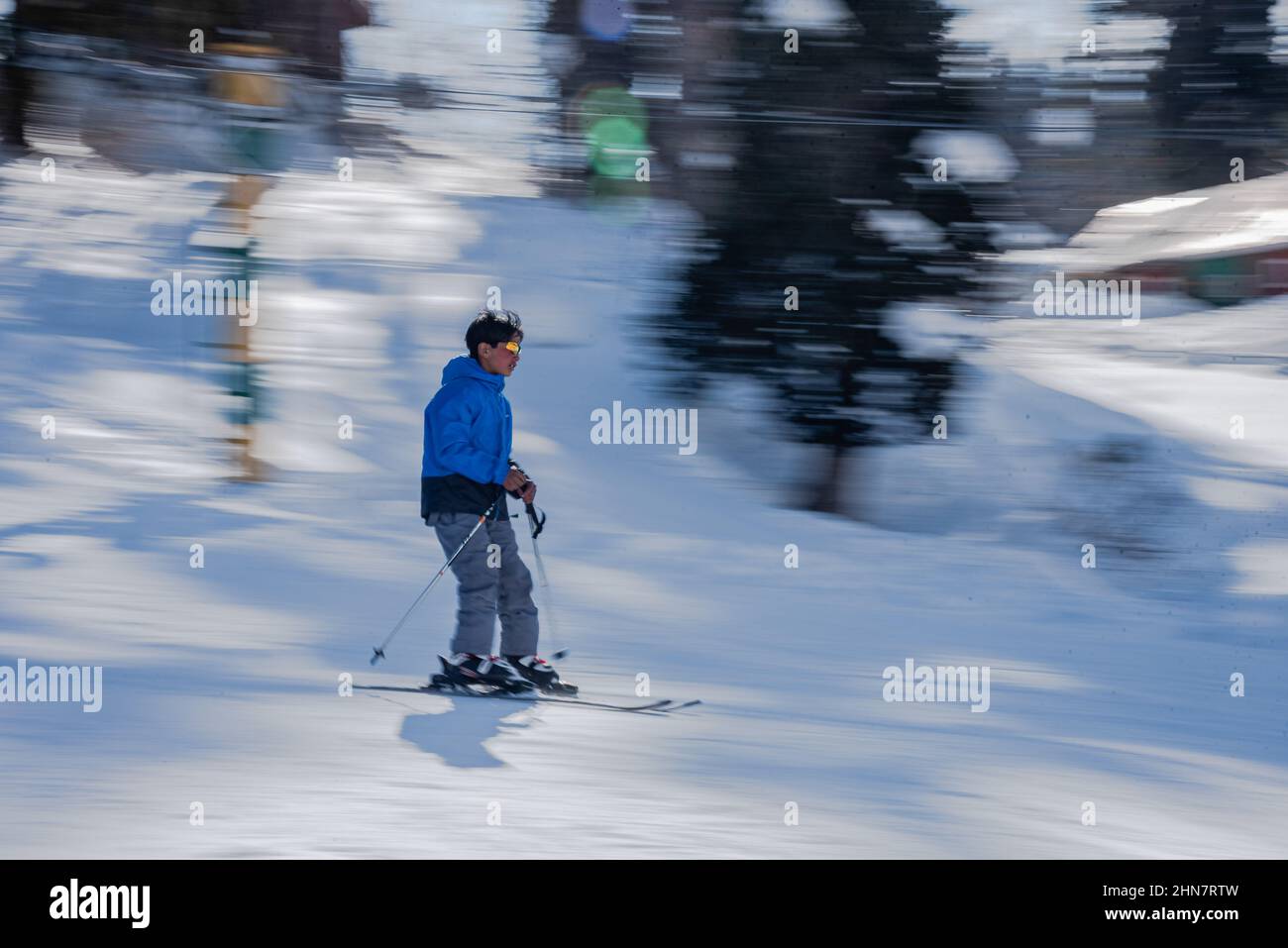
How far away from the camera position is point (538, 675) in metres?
5.98

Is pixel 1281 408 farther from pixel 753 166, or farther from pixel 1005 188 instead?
pixel 753 166

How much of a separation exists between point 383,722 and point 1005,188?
691cm

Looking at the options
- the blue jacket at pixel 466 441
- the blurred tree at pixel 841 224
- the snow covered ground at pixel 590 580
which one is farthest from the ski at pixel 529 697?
the blurred tree at pixel 841 224

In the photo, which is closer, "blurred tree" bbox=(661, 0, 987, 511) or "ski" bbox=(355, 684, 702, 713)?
"ski" bbox=(355, 684, 702, 713)

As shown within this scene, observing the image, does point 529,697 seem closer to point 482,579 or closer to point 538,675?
point 538,675

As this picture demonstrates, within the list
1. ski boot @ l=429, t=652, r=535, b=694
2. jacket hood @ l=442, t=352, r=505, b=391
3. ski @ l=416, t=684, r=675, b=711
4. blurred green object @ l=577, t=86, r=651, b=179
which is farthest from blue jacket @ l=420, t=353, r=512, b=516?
blurred green object @ l=577, t=86, r=651, b=179

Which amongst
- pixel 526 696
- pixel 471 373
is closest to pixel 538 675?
pixel 526 696

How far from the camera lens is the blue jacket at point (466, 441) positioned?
18.9 ft

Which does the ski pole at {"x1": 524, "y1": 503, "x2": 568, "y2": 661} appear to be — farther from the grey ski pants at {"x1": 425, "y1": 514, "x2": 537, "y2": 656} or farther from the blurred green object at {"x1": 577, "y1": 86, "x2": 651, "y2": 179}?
the blurred green object at {"x1": 577, "y1": 86, "x2": 651, "y2": 179}

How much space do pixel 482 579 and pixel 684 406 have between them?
4.94 m

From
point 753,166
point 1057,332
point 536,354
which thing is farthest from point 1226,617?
point 536,354

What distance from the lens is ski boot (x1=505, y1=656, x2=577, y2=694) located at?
5954 mm

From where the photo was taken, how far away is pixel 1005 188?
404 inches

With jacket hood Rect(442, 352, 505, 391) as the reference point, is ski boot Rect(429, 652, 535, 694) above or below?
below
